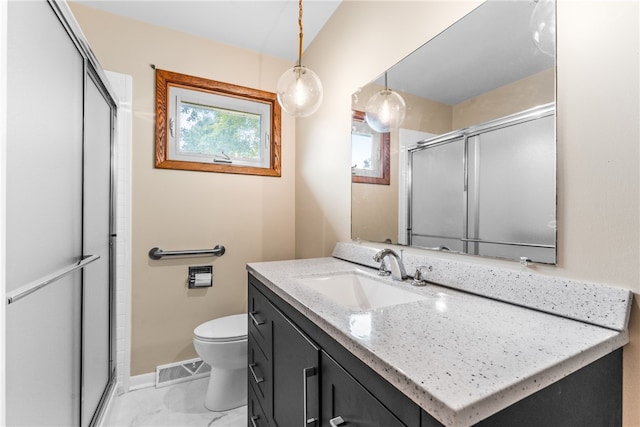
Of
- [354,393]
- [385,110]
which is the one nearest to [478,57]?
[385,110]

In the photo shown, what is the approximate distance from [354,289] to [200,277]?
1255 millimetres

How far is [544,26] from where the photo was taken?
0.88 metres

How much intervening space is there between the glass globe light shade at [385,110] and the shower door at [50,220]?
1274 mm

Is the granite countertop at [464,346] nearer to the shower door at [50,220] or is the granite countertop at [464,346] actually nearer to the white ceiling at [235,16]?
the shower door at [50,220]

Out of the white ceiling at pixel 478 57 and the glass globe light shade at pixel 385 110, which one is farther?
the glass globe light shade at pixel 385 110

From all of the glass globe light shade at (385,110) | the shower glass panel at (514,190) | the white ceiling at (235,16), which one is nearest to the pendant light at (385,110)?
the glass globe light shade at (385,110)

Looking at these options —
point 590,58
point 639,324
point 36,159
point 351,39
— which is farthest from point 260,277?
point 351,39

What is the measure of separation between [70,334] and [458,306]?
4.63ft

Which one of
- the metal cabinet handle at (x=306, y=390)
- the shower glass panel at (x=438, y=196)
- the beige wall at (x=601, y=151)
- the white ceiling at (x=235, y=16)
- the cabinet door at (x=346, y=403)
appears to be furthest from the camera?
the white ceiling at (x=235, y=16)

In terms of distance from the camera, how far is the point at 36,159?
2.90 feet

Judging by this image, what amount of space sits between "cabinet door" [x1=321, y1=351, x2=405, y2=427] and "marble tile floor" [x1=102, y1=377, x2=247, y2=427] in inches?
49.0

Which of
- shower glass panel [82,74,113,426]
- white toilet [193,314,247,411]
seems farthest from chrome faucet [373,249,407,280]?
shower glass panel [82,74,113,426]

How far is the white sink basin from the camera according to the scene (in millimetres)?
1230

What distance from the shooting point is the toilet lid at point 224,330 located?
1.75 meters
